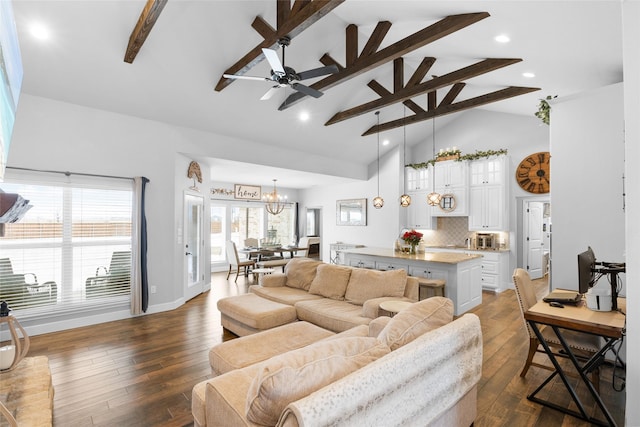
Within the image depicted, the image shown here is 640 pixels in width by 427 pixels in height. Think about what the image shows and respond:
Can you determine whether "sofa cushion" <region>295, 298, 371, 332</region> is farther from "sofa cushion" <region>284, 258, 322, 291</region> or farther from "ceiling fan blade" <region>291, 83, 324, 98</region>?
"ceiling fan blade" <region>291, 83, 324, 98</region>

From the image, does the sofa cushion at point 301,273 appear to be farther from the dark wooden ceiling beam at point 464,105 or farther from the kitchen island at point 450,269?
the dark wooden ceiling beam at point 464,105

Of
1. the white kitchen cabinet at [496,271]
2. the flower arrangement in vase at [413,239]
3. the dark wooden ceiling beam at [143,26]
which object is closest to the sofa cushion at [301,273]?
the flower arrangement in vase at [413,239]

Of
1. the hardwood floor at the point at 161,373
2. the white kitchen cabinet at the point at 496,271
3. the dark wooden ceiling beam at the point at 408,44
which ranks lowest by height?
the hardwood floor at the point at 161,373

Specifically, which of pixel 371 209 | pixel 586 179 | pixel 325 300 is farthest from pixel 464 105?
pixel 325 300

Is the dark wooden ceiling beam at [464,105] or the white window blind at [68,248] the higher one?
the dark wooden ceiling beam at [464,105]

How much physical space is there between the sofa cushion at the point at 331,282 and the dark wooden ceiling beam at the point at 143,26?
3.37 meters

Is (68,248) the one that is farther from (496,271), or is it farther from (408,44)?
(496,271)

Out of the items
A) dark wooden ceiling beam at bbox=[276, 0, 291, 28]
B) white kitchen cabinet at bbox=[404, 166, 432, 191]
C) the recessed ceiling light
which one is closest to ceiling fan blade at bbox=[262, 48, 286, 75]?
dark wooden ceiling beam at bbox=[276, 0, 291, 28]

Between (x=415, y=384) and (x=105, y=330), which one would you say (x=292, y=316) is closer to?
(x=415, y=384)

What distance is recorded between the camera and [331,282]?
13.5 ft

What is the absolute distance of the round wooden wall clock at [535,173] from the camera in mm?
6371

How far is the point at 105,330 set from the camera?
13.3 ft

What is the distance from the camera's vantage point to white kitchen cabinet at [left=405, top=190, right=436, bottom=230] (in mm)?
7957

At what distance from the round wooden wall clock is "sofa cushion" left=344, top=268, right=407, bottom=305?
4.55 m
